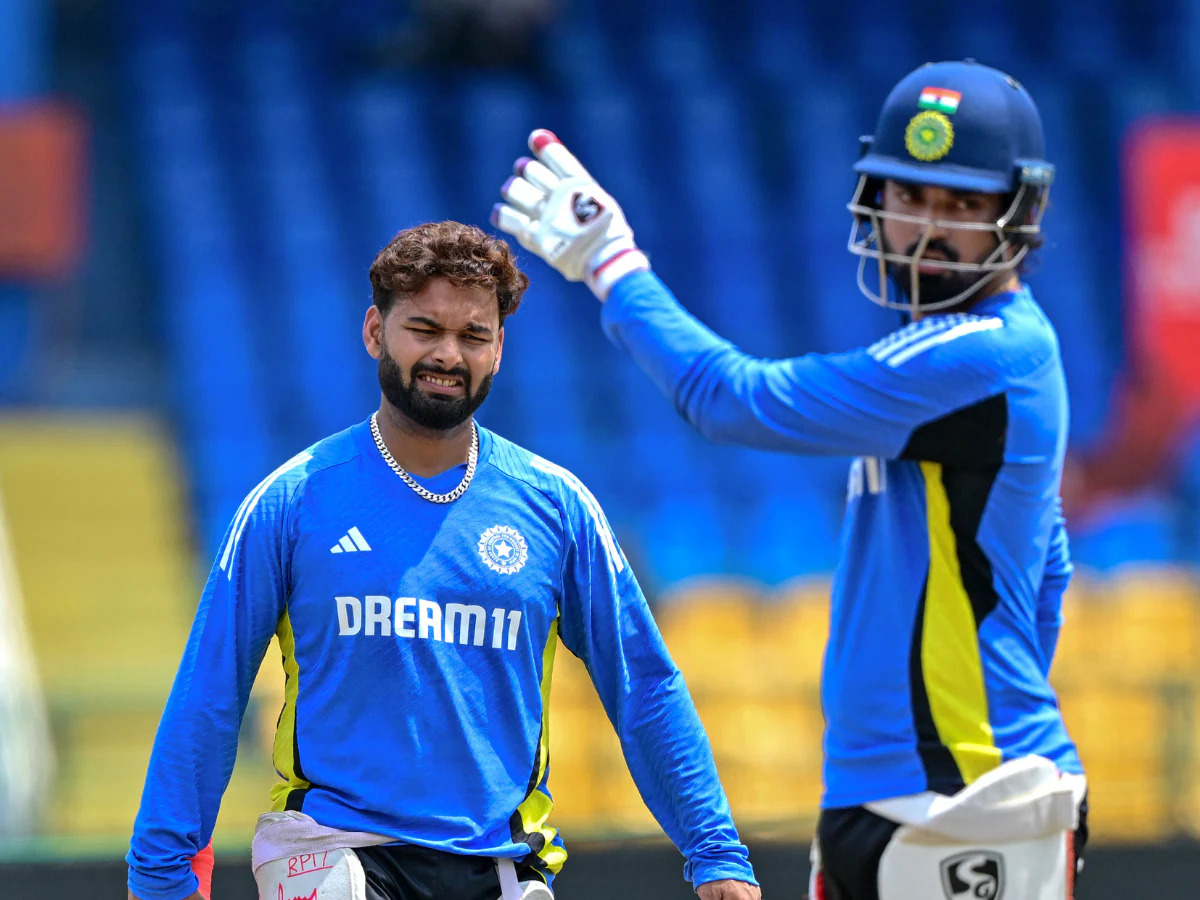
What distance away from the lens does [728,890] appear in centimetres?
298

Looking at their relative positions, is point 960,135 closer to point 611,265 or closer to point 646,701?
point 611,265

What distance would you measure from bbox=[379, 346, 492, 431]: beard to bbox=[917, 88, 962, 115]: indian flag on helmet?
103 centimetres

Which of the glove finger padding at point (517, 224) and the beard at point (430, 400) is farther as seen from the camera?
the glove finger padding at point (517, 224)

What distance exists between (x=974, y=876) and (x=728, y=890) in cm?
44

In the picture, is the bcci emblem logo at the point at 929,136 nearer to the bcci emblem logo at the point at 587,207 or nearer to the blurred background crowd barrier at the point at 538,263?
the bcci emblem logo at the point at 587,207

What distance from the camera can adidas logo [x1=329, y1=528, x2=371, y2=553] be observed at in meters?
2.86

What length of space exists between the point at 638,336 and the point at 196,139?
935 cm

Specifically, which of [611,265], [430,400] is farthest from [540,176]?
[430,400]

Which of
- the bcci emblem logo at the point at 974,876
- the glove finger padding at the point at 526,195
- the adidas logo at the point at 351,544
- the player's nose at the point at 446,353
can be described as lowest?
the bcci emblem logo at the point at 974,876

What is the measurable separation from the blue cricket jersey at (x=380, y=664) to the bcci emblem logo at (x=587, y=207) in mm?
557

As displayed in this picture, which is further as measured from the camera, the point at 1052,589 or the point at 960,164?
the point at 1052,589

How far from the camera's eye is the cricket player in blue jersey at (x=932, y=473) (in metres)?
3.11

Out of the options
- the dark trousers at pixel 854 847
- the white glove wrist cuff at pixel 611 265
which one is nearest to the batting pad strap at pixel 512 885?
the dark trousers at pixel 854 847

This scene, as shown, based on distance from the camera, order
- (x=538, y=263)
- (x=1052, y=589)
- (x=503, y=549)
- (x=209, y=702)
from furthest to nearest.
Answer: (x=538, y=263) < (x=1052, y=589) < (x=503, y=549) < (x=209, y=702)
